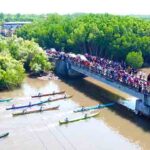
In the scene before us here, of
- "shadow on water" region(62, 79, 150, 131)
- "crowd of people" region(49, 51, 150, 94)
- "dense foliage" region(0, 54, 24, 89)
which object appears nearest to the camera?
"shadow on water" region(62, 79, 150, 131)

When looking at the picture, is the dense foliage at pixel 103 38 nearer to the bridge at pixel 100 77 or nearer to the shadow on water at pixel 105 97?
the bridge at pixel 100 77

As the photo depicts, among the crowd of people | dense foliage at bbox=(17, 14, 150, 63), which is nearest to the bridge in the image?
the crowd of people

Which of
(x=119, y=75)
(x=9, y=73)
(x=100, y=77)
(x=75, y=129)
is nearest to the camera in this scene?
(x=75, y=129)

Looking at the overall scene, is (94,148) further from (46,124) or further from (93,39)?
(93,39)

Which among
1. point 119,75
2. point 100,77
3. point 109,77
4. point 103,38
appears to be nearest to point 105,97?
point 100,77

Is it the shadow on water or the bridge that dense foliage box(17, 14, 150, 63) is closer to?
the bridge

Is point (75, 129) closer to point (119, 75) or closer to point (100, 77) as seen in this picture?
point (119, 75)
